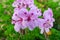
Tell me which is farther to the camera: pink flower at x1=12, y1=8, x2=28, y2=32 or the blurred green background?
the blurred green background

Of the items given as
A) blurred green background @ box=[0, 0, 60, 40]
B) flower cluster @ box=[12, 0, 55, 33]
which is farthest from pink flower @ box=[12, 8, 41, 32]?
blurred green background @ box=[0, 0, 60, 40]

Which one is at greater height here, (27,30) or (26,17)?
(26,17)

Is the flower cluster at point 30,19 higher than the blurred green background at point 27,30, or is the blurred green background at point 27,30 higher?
the flower cluster at point 30,19

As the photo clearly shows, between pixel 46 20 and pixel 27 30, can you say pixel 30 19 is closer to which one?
pixel 46 20

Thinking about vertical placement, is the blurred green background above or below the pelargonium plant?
below

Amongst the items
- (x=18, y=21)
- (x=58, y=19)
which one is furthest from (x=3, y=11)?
(x=18, y=21)

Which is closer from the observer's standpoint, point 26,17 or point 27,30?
point 26,17

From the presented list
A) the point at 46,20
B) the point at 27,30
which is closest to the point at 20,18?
the point at 46,20

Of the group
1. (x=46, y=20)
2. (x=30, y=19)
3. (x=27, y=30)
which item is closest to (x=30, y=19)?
(x=30, y=19)

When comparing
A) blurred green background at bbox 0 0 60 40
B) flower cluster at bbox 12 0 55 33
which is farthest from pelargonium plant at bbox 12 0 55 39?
blurred green background at bbox 0 0 60 40

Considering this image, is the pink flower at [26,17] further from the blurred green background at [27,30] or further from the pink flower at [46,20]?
the blurred green background at [27,30]

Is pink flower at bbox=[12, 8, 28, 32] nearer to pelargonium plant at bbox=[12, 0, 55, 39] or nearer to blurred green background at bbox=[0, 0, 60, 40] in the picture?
pelargonium plant at bbox=[12, 0, 55, 39]

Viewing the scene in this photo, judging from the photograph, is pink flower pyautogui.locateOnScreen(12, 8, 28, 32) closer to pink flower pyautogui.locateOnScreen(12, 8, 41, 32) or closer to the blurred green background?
pink flower pyautogui.locateOnScreen(12, 8, 41, 32)

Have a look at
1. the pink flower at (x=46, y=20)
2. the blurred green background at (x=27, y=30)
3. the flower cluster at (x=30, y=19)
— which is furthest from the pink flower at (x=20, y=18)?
the blurred green background at (x=27, y=30)
